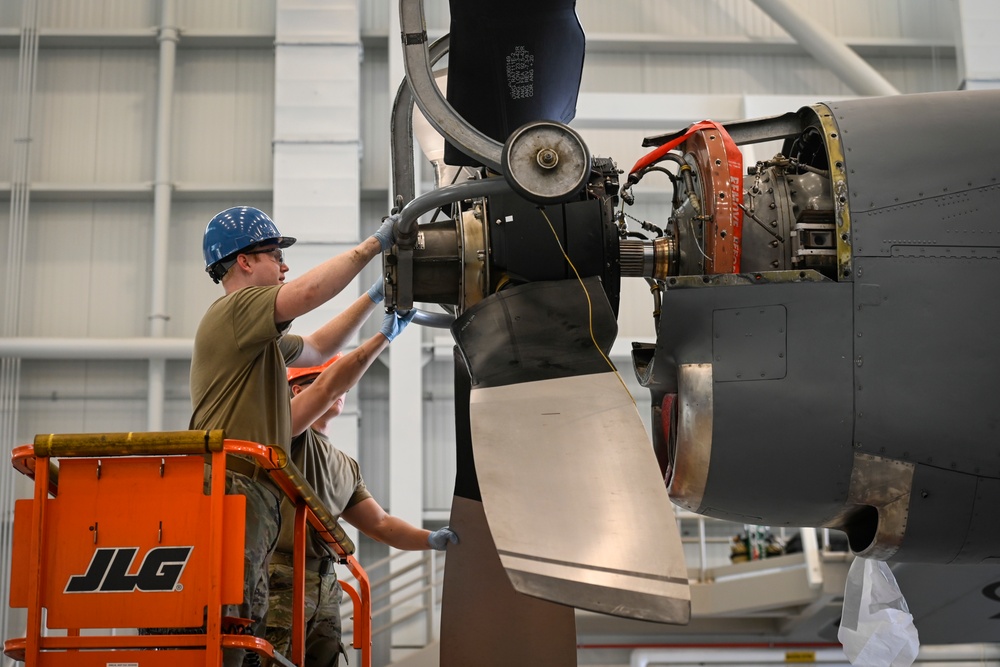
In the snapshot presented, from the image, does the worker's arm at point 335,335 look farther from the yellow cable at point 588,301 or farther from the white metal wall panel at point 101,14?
the white metal wall panel at point 101,14

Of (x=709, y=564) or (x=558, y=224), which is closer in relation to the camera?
(x=558, y=224)

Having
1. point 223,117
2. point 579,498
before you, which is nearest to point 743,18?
point 223,117

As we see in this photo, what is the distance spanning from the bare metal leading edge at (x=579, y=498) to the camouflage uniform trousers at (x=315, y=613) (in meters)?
2.46

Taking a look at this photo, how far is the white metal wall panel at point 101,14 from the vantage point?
18.4m

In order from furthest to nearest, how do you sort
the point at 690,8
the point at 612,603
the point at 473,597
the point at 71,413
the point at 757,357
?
1. the point at 690,8
2. the point at 71,413
3. the point at 473,597
4. the point at 757,357
5. the point at 612,603

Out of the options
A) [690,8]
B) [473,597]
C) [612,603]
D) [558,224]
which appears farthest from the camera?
[690,8]

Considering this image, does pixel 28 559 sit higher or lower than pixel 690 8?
lower

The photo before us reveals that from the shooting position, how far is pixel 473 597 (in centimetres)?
488

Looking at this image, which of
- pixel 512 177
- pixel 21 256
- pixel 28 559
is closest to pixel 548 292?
pixel 512 177

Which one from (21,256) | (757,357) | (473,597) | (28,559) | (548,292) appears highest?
(21,256)

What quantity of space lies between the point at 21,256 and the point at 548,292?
51.9 feet

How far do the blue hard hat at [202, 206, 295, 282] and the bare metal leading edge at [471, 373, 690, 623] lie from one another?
2188mm

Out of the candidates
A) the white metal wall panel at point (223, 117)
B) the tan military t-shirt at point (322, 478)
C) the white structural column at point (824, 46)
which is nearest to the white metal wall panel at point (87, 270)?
the white metal wall panel at point (223, 117)

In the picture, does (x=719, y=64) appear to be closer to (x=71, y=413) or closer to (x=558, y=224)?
(x=71, y=413)
